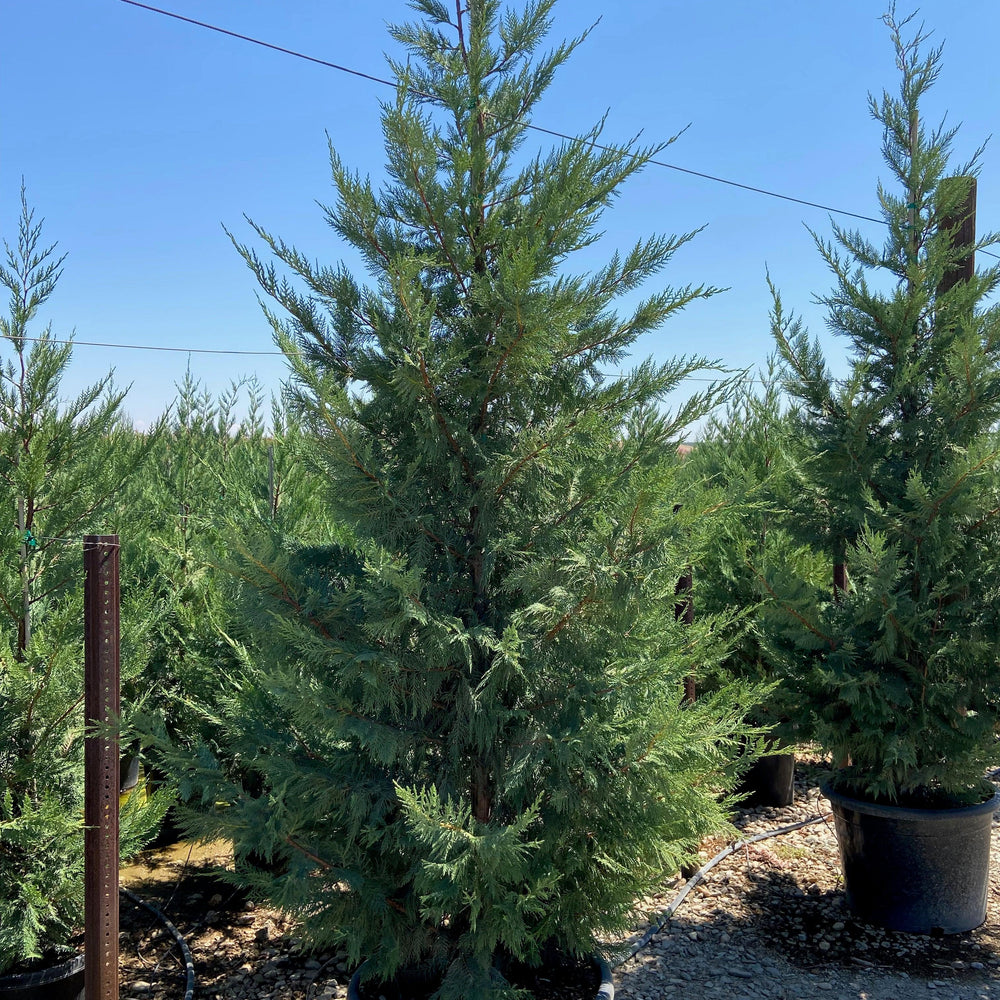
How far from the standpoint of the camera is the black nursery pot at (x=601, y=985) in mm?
2696

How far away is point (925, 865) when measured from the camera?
4062 millimetres

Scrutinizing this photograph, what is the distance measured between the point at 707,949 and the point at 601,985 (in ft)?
4.71

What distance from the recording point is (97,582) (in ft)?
8.82

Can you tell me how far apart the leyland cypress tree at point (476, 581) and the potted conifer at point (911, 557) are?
1483 mm

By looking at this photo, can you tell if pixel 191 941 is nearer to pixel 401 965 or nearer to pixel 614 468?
pixel 401 965

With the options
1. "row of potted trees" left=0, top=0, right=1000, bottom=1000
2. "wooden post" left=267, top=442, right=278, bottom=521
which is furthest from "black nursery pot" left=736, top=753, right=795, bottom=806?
"wooden post" left=267, top=442, right=278, bottom=521

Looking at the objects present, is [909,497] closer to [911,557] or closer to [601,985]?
[911,557]

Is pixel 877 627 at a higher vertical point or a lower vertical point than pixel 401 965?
higher

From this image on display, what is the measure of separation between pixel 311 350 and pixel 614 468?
112 cm

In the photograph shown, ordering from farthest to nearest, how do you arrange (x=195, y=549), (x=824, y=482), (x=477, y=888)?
(x=195, y=549), (x=824, y=482), (x=477, y=888)

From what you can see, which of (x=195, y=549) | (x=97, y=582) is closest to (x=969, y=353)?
(x=97, y=582)

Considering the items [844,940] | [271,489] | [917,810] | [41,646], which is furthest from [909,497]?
[41,646]

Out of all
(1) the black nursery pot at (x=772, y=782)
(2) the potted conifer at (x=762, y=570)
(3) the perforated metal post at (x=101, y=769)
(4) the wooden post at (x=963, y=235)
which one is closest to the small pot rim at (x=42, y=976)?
(3) the perforated metal post at (x=101, y=769)

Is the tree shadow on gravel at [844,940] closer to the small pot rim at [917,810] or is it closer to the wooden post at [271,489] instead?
the small pot rim at [917,810]
